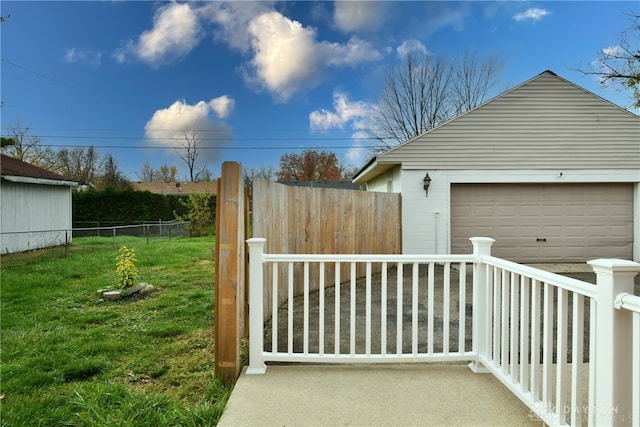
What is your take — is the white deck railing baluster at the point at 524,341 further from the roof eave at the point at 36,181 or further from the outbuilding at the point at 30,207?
the roof eave at the point at 36,181

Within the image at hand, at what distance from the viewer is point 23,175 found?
10172mm

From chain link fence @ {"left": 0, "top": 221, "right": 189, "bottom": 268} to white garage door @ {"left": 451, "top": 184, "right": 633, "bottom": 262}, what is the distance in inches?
375

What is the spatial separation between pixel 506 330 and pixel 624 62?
28.2 feet

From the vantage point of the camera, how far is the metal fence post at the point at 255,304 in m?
2.66

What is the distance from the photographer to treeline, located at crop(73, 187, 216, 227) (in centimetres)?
1664

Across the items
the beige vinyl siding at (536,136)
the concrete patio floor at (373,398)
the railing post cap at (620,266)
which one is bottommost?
the concrete patio floor at (373,398)

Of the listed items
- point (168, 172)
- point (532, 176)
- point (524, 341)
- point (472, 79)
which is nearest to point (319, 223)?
point (524, 341)

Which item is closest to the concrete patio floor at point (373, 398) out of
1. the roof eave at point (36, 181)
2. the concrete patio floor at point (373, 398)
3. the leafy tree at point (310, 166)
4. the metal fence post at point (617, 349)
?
the concrete patio floor at point (373, 398)

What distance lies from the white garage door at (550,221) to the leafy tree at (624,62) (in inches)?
86.0

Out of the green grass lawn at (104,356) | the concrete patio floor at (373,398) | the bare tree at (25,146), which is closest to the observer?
the concrete patio floor at (373,398)

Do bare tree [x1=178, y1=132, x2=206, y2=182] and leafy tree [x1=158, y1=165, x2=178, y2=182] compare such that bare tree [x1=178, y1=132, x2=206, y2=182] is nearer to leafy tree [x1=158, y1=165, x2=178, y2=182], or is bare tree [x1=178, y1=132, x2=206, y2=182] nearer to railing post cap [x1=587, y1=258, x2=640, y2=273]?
leafy tree [x1=158, y1=165, x2=178, y2=182]

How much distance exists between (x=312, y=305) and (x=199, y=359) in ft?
6.18

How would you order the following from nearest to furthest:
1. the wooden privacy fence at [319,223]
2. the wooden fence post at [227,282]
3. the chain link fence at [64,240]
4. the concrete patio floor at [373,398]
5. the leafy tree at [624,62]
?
the concrete patio floor at [373,398]
the wooden fence post at [227,282]
the wooden privacy fence at [319,223]
the leafy tree at [624,62]
the chain link fence at [64,240]

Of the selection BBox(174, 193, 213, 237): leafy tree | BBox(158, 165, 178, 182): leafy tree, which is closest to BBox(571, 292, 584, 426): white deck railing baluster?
BBox(174, 193, 213, 237): leafy tree
